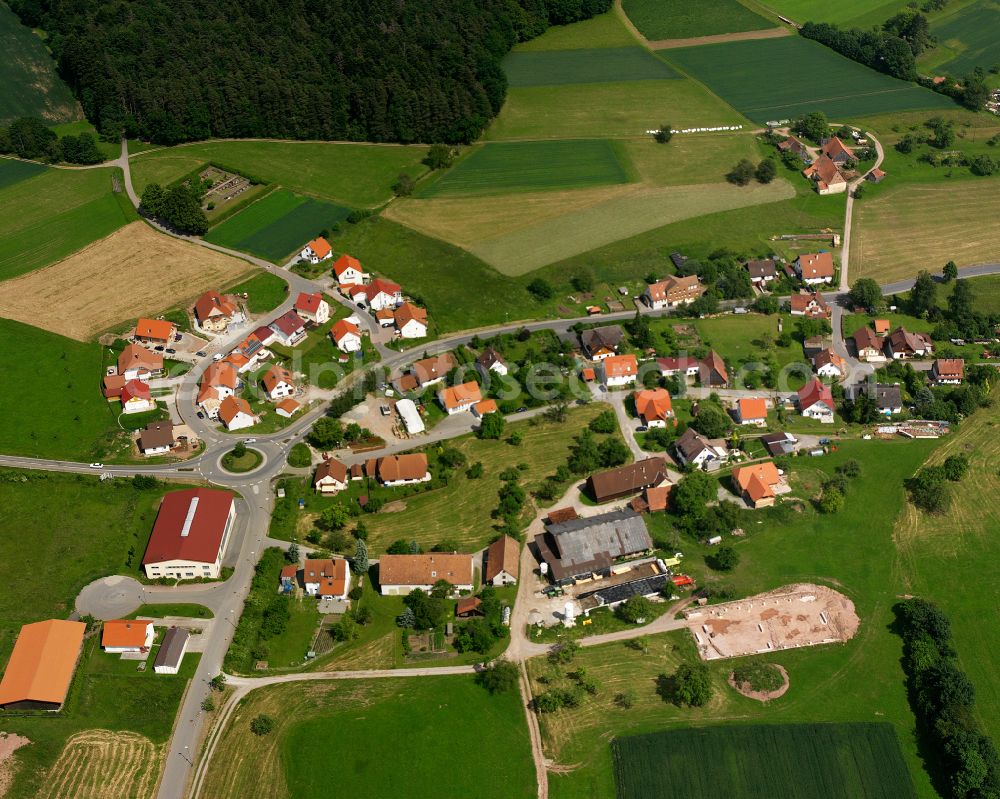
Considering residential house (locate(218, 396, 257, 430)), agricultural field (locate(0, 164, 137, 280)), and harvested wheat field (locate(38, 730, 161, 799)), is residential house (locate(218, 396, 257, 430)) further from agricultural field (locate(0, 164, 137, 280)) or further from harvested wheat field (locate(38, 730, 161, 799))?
agricultural field (locate(0, 164, 137, 280))

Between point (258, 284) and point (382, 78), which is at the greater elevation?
point (382, 78)

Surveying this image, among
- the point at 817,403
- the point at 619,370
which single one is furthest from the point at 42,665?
the point at 817,403

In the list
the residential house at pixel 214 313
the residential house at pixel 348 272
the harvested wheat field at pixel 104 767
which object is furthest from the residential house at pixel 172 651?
the residential house at pixel 348 272

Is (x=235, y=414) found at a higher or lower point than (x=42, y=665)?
higher

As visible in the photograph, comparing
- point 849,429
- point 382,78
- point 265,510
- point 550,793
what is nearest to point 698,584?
point 550,793

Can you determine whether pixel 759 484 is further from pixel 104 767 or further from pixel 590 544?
pixel 104 767

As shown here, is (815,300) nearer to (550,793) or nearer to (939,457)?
(939,457)
